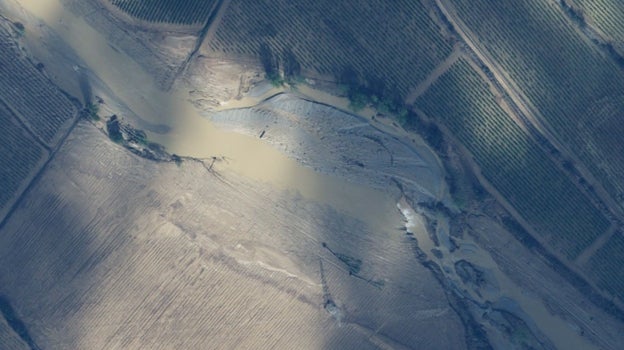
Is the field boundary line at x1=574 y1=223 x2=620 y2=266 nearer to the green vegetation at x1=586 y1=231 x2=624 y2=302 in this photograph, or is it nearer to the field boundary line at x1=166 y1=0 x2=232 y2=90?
the green vegetation at x1=586 y1=231 x2=624 y2=302

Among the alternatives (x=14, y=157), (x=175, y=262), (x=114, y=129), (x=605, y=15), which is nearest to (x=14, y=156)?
(x=14, y=157)

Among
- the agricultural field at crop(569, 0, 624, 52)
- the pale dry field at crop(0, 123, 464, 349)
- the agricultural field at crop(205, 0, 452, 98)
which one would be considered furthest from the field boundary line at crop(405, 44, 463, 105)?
the pale dry field at crop(0, 123, 464, 349)

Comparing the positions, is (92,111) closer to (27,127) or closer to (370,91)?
(27,127)

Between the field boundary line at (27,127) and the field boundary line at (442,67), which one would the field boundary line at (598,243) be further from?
the field boundary line at (27,127)

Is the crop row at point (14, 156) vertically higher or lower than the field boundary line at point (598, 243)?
lower

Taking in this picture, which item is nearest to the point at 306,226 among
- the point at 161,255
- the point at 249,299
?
the point at 249,299

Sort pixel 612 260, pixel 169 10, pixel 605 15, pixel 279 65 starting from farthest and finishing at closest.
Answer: pixel 612 260 < pixel 605 15 < pixel 279 65 < pixel 169 10

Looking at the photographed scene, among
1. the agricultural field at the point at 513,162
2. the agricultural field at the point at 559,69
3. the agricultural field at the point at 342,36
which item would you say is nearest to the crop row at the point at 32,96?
the agricultural field at the point at 342,36
